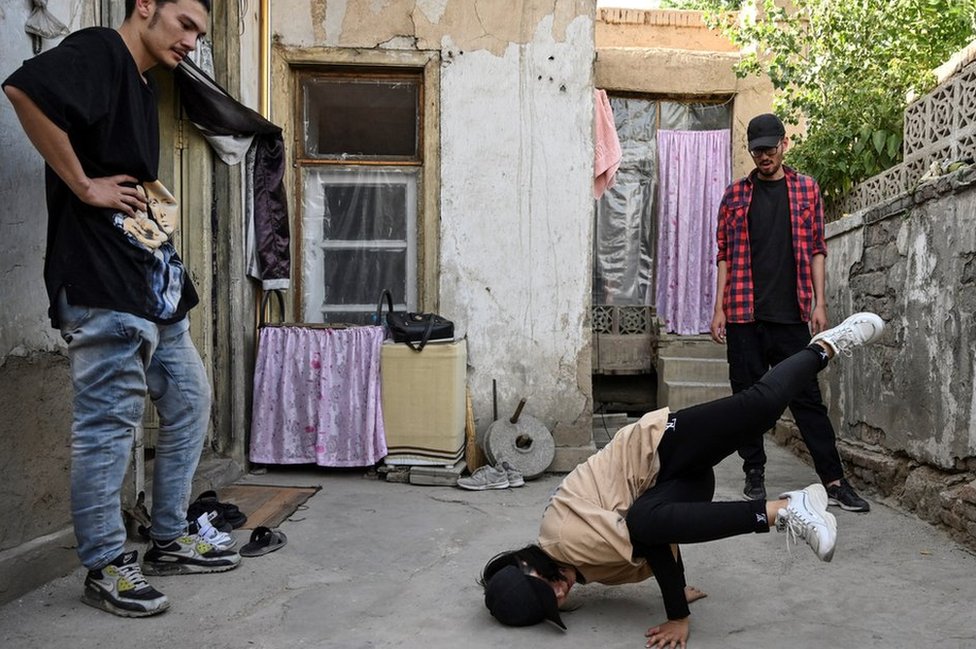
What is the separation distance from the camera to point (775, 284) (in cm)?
421

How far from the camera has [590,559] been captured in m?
2.47

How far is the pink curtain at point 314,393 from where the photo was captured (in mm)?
5047

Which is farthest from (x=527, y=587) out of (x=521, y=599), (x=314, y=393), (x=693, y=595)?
(x=314, y=393)

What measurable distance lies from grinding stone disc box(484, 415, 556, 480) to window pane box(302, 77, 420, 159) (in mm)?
2077

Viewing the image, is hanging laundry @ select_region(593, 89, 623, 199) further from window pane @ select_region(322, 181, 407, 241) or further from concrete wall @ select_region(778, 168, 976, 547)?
concrete wall @ select_region(778, 168, 976, 547)

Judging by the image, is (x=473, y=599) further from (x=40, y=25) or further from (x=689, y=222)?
(x=689, y=222)

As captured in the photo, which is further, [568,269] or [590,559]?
[568,269]

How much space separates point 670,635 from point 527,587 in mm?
443

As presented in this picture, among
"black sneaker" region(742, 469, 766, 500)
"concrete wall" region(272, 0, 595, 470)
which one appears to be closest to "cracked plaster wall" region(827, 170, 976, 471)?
"black sneaker" region(742, 469, 766, 500)

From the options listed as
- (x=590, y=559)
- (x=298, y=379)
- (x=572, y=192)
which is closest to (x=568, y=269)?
(x=572, y=192)

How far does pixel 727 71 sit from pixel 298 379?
606cm

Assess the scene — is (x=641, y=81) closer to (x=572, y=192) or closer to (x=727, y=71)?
(x=727, y=71)

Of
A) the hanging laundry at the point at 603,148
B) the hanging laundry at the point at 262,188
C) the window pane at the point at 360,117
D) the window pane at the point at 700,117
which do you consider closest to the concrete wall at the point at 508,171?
the hanging laundry at the point at 603,148

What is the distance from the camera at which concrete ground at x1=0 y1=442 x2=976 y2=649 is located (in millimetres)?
2434
